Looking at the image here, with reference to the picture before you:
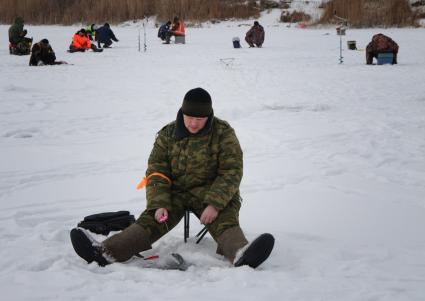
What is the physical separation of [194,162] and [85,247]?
0.85m

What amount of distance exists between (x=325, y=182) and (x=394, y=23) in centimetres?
2410

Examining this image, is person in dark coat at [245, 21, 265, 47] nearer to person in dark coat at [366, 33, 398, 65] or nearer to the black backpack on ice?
person in dark coat at [366, 33, 398, 65]

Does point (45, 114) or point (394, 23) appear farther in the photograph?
point (394, 23)

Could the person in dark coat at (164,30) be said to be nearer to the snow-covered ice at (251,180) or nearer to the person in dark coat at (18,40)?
the person in dark coat at (18,40)

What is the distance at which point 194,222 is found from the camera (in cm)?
370

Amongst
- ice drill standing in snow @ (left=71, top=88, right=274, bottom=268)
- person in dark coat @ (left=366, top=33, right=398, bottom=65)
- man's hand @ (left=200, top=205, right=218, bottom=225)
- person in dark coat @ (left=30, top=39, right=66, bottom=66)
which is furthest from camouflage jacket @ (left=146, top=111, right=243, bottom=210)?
person in dark coat @ (left=366, top=33, right=398, bottom=65)

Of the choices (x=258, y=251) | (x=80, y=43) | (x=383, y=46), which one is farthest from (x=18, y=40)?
(x=258, y=251)

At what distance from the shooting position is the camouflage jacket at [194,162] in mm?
3156

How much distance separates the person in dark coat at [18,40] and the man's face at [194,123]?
15176 mm

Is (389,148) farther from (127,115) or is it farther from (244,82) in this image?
(244,82)

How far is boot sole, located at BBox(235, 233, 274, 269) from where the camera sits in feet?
8.92

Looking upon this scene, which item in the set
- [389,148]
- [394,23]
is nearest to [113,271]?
[389,148]

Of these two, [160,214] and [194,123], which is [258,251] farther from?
[194,123]

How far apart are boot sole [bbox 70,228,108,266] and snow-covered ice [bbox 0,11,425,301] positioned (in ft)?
0.26
